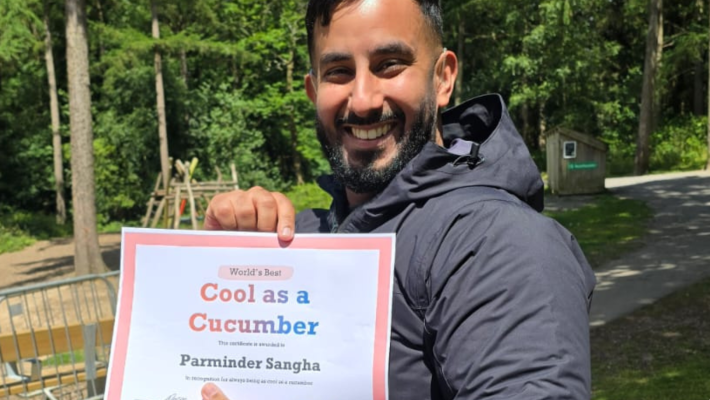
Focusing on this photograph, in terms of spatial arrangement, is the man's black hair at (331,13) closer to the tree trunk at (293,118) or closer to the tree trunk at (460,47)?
the tree trunk at (460,47)

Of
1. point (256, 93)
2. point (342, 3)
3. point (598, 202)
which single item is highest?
point (256, 93)

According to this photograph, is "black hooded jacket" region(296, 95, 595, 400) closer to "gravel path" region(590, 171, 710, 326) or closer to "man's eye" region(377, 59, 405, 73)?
"man's eye" region(377, 59, 405, 73)

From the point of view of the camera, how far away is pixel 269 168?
121ft

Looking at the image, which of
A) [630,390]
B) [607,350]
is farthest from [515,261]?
[607,350]

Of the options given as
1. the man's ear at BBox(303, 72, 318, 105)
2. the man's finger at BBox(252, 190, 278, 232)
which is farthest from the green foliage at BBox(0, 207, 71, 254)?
the man's finger at BBox(252, 190, 278, 232)

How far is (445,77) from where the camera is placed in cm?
174

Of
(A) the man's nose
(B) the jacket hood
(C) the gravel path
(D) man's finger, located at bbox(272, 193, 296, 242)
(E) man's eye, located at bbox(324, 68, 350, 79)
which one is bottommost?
(C) the gravel path

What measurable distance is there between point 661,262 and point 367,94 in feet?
32.4

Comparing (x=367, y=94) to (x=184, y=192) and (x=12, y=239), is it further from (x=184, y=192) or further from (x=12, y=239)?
(x=12, y=239)

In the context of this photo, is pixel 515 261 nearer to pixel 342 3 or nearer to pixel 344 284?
pixel 344 284

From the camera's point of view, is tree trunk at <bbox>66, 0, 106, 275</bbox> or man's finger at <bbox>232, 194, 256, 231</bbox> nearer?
man's finger at <bbox>232, 194, 256, 231</bbox>

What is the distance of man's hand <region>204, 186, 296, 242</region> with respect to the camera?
157 centimetres

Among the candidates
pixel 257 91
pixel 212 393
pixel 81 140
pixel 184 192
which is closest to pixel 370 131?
pixel 212 393

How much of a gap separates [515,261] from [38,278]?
20.7m
